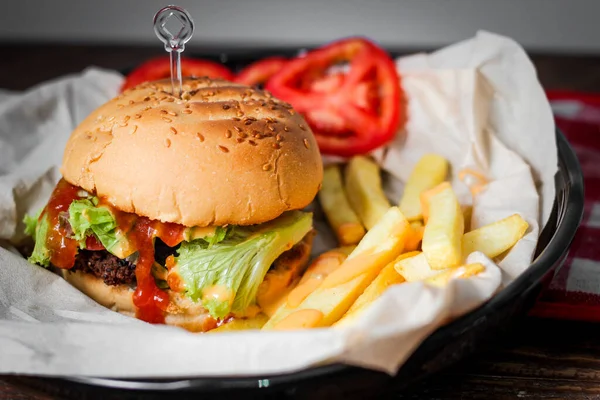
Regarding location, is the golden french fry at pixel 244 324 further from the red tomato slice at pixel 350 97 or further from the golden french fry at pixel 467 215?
the red tomato slice at pixel 350 97

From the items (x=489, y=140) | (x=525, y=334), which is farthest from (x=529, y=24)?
(x=525, y=334)

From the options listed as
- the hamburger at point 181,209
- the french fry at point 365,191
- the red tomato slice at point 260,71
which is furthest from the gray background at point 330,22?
the hamburger at point 181,209

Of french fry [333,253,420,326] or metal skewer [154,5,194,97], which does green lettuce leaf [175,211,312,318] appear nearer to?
french fry [333,253,420,326]

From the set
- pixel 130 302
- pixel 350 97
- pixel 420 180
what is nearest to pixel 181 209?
pixel 130 302

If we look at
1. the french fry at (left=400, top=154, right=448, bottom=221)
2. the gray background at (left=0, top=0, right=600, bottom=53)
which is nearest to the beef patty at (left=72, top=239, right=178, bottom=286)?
the french fry at (left=400, top=154, right=448, bottom=221)

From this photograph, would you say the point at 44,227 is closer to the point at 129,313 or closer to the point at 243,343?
the point at 129,313
